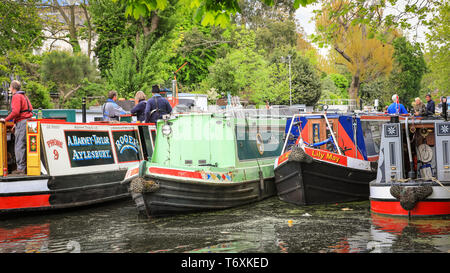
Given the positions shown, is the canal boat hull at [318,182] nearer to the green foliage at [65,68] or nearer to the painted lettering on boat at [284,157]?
the painted lettering on boat at [284,157]

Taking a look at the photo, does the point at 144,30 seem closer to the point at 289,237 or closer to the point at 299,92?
the point at 299,92

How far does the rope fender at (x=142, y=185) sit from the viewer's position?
34.6 ft

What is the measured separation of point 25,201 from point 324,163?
6.32m

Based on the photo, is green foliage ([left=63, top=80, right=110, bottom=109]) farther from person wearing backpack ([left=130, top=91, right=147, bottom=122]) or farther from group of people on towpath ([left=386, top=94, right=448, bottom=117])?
group of people on towpath ([left=386, top=94, right=448, bottom=117])

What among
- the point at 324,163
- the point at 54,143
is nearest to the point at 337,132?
the point at 324,163

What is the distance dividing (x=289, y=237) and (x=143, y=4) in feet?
14.5

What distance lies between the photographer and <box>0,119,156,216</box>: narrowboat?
10.9 meters

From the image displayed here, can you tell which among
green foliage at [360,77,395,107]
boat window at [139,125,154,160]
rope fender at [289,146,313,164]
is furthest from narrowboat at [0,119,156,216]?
green foliage at [360,77,395,107]

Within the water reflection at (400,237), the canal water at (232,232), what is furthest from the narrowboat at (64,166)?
the water reflection at (400,237)

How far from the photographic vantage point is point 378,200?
35.8 ft

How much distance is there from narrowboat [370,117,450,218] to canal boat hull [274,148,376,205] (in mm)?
1283

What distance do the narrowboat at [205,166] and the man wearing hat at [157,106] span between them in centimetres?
92

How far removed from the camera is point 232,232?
31.2 feet
